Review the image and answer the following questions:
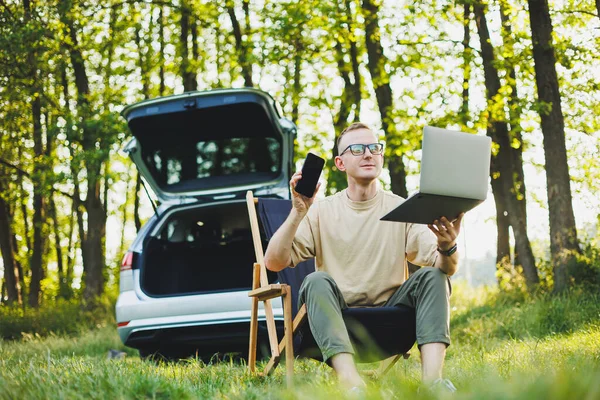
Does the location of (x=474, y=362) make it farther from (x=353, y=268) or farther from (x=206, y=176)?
(x=206, y=176)

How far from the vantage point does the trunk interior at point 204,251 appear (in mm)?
5977

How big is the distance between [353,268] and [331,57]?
9362 millimetres

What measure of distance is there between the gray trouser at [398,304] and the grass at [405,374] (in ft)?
→ 0.57

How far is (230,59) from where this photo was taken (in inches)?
456

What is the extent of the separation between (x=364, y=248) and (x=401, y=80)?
25.2 feet

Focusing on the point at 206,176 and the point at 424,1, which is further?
the point at 424,1

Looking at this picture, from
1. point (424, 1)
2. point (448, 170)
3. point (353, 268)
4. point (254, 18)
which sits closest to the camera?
point (448, 170)

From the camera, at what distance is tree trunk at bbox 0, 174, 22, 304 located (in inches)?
577

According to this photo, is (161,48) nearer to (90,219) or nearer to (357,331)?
(90,219)

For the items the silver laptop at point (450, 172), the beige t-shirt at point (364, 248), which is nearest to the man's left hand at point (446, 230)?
the silver laptop at point (450, 172)

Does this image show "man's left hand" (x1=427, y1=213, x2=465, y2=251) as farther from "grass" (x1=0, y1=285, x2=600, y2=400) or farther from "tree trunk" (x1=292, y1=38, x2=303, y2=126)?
"tree trunk" (x1=292, y1=38, x2=303, y2=126)

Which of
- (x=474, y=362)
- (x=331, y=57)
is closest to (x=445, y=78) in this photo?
(x=331, y=57)

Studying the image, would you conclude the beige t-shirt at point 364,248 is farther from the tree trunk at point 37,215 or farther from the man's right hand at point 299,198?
the tree trunk at point 37,215

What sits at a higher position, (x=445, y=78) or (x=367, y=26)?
(x=367, y=26)
